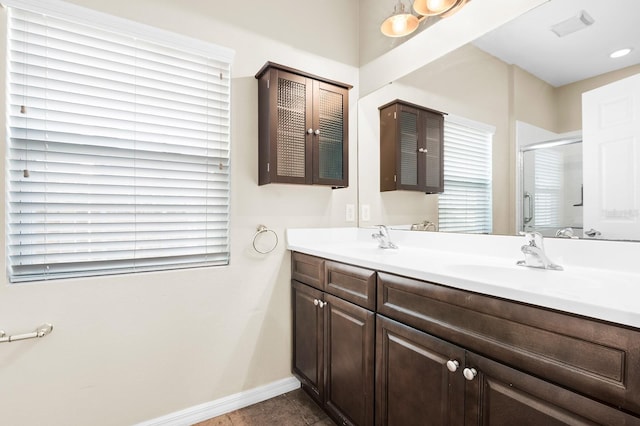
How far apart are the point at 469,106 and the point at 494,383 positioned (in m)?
1.33

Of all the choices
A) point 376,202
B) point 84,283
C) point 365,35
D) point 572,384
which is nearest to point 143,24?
point 84,283

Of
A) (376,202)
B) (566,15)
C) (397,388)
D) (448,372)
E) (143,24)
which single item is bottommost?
(397,388)

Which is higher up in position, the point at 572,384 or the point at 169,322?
the point at 572,384

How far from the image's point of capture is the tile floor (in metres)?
1.69

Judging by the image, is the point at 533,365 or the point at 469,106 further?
the point at 469,106

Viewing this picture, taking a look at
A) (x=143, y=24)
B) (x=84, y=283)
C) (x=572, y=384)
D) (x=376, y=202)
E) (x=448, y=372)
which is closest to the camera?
(x=572, y=384)

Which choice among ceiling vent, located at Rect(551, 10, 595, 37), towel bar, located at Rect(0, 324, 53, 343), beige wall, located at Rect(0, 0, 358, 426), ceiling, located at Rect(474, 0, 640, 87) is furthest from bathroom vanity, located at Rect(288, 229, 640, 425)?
towel bar, located at Rect(0, 324, 53, 343)

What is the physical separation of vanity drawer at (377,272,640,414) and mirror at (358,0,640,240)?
0.67 metres

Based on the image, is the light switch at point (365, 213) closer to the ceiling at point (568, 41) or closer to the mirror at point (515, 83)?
the mirror at point (515, 83)

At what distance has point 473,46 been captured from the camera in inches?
62.2

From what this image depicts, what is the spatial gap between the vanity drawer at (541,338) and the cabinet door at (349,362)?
0.31 m

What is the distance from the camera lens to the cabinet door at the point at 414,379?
3.23 ft

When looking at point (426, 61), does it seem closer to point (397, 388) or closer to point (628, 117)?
point (628, 117)

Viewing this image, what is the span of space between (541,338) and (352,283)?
0.77m
